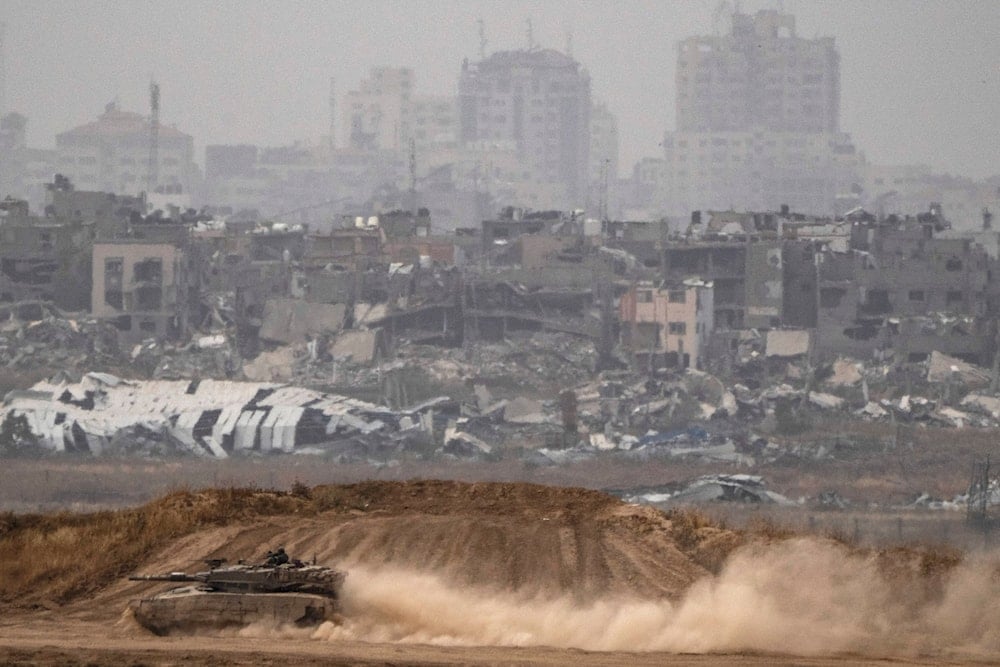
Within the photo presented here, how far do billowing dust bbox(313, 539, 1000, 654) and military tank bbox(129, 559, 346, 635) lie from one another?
0.38 m

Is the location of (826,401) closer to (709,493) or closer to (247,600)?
(709,493)

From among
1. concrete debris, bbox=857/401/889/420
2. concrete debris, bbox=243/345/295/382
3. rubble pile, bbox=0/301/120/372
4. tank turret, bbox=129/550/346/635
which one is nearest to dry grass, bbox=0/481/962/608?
tank turret, bbox=129/550/346/635

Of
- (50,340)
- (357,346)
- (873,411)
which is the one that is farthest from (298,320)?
(873,411)

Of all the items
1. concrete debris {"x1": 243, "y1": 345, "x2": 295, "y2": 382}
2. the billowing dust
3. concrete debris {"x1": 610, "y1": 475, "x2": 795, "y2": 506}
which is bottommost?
concrete debris {"x1": 610, "y1": 475, "x2": 795, "y2": 506}

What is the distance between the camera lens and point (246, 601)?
26.7 m

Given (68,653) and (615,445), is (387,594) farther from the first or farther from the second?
(615,445)

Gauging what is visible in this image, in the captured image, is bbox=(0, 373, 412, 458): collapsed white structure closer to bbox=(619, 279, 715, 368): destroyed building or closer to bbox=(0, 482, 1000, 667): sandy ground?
bbox=(619, 279, 715, 368): destroyed building

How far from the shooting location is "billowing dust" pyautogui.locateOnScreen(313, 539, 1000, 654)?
25672 millimetres

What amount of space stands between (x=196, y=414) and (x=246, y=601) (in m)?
76.7

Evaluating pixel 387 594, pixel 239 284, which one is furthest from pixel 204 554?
pixel 239 284

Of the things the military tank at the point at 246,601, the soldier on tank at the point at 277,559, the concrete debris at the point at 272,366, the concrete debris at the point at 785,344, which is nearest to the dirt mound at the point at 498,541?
the soldier on tank at the point at 277,559

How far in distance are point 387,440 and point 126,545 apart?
218 feet

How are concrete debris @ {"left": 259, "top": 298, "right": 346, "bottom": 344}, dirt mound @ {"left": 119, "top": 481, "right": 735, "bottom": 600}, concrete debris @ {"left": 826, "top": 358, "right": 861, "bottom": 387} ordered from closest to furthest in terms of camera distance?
dirt mound @ {"left": 119, "top": 481, "right": 735, "bottom": 600}, concrete debris @ {"left": 826, "top": 358, "right": 861, "bottom": 387}, concrete debris @ {"left": 259, "top": 298, "right": 346, "bottom": 344}

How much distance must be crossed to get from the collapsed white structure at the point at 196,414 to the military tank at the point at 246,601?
70.1m
